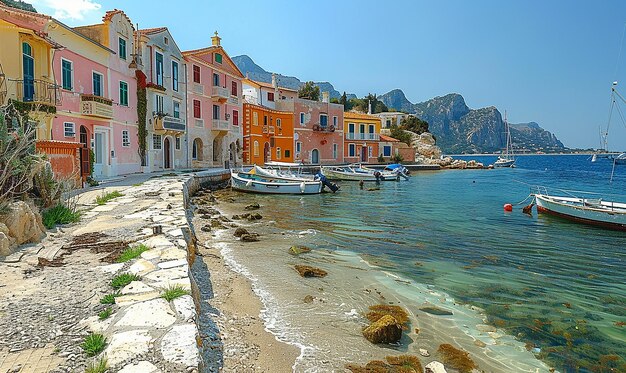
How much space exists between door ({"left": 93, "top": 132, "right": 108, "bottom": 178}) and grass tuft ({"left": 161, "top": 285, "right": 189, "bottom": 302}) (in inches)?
860

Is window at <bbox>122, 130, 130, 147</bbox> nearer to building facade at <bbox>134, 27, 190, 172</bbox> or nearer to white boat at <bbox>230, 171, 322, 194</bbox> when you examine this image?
building facade at <bbox>134, 27, 190, 172</bbox>

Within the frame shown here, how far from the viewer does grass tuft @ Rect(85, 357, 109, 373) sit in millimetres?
3458

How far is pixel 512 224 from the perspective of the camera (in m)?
19.1

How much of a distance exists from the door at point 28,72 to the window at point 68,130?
2934mm

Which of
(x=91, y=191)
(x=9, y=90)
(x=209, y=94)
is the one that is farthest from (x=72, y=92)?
(x=209, y=94)

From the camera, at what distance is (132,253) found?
23.2ft

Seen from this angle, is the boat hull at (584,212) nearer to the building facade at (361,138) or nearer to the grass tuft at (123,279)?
the grass tuft at (123,279)

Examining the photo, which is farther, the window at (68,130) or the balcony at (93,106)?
the balcony at (93,106)

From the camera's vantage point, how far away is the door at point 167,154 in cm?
3442

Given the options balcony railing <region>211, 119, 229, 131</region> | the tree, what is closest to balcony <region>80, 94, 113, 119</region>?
balcony railing <region>211, 119, 229, 131</region>

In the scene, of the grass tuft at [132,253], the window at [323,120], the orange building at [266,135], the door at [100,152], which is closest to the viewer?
the grass tuft at [132,253]

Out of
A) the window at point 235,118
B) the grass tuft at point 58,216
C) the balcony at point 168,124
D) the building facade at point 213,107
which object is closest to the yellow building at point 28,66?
the grass tuft at point 58,216

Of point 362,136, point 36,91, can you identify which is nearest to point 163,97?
point 36,91

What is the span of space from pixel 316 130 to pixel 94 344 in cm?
5354
